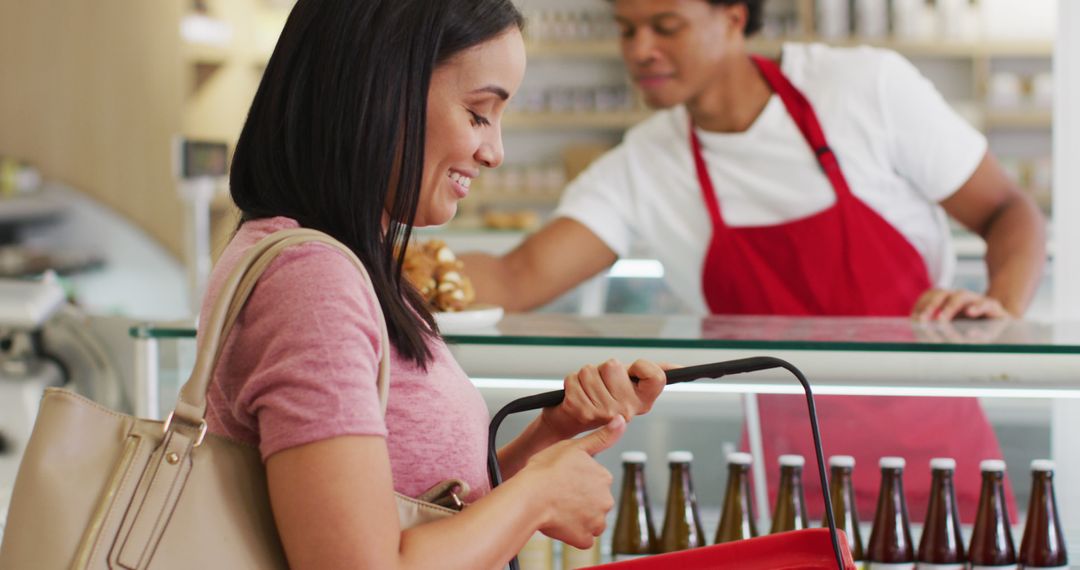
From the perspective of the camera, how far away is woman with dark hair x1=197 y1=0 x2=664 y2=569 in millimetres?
906

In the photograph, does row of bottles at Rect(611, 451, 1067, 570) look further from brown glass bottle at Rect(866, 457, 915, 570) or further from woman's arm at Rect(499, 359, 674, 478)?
woman's arm at Rect(499, 359, 674, 478)

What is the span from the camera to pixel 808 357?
1.51 metres

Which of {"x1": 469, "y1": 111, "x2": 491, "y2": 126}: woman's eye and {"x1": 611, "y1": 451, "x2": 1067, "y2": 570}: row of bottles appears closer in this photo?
{"x1": 469, "y1": 111, "x2": 491, "y2": 126}: woman's eye

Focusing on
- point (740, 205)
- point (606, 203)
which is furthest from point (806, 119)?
point (606, 203)

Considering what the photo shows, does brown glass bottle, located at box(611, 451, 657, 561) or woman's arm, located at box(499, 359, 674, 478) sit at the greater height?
woman's arm, located at box(499, 359, 674, 478)

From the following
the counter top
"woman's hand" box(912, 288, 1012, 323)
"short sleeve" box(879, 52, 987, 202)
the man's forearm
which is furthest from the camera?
"short sleeve" box(879, 52, 987, 202)

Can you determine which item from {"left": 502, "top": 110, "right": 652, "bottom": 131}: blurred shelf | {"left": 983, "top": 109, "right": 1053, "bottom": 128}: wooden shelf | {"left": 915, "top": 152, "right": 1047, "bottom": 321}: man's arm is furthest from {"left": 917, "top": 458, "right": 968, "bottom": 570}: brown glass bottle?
{"left": 983, "top": 109, "right": 1053, "bottom": 128}: wooden shelf

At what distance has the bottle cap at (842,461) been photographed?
1723 millimetres

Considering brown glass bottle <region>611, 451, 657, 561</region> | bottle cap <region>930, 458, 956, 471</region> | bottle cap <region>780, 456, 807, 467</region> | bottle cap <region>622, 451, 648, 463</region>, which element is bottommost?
brown glass bottle <region>611, 451, 657, 561</region>

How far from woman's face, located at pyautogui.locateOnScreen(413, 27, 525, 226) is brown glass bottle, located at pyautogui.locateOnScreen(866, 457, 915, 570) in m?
0.87

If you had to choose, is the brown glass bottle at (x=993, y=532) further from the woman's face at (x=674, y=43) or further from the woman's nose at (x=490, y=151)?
the woman's face at (x=674, y=43)

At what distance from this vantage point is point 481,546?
0.98 meters

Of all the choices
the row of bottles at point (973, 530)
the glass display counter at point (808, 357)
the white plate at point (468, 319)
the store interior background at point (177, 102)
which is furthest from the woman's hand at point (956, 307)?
the store interior background at point (177, 102)

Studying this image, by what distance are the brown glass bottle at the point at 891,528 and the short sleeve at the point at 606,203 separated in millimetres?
929
